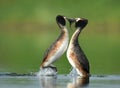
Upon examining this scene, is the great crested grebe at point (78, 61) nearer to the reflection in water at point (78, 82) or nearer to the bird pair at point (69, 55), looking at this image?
the bird pair at point (69, 55)

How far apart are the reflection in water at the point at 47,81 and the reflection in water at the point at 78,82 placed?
1.45 feet

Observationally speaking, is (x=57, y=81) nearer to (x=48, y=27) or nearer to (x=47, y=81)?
(x=47, y=81)

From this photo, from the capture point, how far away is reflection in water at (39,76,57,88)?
73.6 ft

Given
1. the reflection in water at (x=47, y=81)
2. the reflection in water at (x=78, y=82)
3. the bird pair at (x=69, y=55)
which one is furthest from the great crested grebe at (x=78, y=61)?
the reflection in water at (x=47, y=81)

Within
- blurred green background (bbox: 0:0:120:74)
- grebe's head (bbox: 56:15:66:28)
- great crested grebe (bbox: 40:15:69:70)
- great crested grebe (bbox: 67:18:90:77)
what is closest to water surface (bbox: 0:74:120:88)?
great crested grebe (bbox: 67:18:90:77)

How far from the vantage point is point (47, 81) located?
23.6 metres

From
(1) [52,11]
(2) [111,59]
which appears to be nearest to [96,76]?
(2) [111,59]

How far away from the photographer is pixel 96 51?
38.5 metres

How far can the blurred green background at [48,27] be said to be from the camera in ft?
124

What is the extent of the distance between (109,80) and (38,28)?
123 feet

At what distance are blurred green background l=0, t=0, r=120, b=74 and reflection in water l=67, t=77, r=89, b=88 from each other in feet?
28.3

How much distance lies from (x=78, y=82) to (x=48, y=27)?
3745cm

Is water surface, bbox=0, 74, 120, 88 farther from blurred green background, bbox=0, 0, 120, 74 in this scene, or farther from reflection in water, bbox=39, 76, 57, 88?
blurred green background, bbox=0, 0, 120, 74

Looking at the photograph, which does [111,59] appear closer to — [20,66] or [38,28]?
[20,66]
